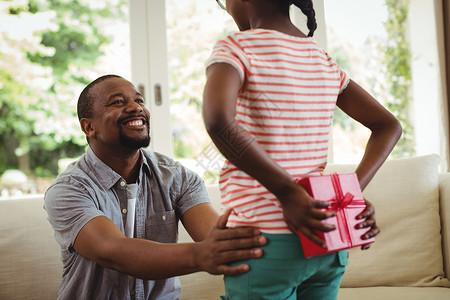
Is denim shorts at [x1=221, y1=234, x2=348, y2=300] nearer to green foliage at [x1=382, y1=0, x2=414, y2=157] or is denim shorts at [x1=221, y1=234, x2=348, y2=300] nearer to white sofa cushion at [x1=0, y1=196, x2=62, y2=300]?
white sofa cushion at [x1=0, y1=196, x2=62, y2=300]

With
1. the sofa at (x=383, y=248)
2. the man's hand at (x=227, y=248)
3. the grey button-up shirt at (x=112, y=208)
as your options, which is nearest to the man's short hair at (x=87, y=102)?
the grey button-up shirt at (x=112, y=208)

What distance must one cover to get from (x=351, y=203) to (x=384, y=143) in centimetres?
22

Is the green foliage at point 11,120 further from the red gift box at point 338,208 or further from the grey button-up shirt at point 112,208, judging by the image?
the red gift box at point 338,208

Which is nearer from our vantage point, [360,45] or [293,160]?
[293,160]

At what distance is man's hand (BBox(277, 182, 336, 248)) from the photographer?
28.1 inches

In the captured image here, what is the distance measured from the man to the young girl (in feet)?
1.53

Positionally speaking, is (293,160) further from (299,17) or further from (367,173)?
(299,17)

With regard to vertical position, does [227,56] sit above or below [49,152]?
above

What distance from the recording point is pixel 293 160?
0.79 meters

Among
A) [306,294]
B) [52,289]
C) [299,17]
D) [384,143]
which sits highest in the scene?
[299,17]

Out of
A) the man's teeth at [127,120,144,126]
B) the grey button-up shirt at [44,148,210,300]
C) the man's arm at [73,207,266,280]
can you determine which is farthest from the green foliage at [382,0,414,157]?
the man's arm at [73,207,266,280]

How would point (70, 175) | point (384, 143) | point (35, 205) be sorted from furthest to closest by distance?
1. point (35, 205)
2. point (70, 175)
3. point (384, 143)

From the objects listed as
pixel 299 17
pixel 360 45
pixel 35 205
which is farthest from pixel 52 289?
pixel 360 45

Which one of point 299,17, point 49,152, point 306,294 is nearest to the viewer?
point 306,294
